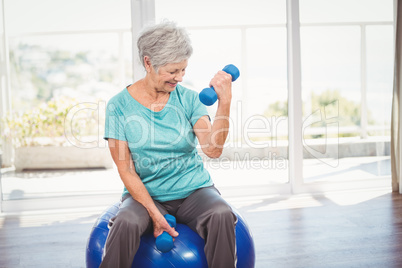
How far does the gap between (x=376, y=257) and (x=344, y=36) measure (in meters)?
1.91

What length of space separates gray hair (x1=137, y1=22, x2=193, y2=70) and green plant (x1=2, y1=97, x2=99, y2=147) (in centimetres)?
176

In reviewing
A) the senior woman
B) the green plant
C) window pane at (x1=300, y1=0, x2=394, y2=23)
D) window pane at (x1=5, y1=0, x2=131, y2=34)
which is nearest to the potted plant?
the green plant

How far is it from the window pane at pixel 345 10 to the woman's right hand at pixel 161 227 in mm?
2373

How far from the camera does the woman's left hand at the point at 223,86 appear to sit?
1.52 metres

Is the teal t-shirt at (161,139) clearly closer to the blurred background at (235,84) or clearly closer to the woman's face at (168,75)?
the woman's face at (168,75)

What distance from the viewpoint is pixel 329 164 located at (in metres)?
3.62

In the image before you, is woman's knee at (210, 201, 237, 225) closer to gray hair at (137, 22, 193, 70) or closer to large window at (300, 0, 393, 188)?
gray hair at (137, 22, 193, 70)

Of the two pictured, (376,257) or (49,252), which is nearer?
(376,257)

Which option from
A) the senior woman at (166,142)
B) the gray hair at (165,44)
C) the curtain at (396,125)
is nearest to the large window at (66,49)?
the senior woman at (166,142)

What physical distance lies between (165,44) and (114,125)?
377mm

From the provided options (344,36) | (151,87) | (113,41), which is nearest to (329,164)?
(344,36)

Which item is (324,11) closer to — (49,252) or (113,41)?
(113,41)

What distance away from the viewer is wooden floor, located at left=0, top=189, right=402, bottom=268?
227 centimetres

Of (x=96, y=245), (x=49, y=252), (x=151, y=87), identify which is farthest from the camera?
(x=49, y=252)
